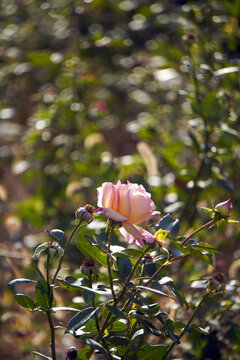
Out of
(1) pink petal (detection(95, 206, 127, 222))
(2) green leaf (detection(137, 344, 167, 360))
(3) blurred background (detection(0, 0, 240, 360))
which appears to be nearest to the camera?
(1) pink petal (detection(95, 206, 127, 222))

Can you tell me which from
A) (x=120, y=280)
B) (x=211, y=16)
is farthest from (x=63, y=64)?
(x=120, y=280)

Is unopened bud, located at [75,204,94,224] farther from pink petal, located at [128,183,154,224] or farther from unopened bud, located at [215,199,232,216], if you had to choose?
→ unopened bud, located at [215,199,232,216]

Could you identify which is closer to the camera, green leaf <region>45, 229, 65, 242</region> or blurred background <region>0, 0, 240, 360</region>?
green leaf <region>45, 229, 65, 242</region>

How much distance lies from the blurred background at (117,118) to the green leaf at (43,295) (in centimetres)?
38

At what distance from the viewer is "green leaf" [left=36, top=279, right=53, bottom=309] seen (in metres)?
0.82

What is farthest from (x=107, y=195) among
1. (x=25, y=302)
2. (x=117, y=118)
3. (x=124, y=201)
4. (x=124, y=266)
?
(x=117, y=118)

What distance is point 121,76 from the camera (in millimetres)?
2316

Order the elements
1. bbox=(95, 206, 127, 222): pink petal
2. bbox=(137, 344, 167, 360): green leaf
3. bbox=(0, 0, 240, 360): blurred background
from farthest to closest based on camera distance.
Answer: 1. bbox=(0, 0, 240, 360): blurred background
2. bbox=(137, 344, 167, 360): green leaf
3. bbox=(95, 206, 127, 222): pink petal

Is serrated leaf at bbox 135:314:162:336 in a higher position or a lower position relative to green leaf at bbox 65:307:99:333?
lower

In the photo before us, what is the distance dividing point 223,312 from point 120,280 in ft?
1.30

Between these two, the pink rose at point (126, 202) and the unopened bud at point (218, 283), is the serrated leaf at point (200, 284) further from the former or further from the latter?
the pink rose at point (126, 202)

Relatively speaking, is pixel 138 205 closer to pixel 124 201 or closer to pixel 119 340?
pixel 124 201

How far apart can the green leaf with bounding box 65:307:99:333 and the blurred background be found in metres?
0.35

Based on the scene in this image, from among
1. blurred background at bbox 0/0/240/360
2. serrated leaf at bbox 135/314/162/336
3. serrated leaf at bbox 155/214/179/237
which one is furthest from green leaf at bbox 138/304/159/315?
blurred background at bbox 0/0/240/360
